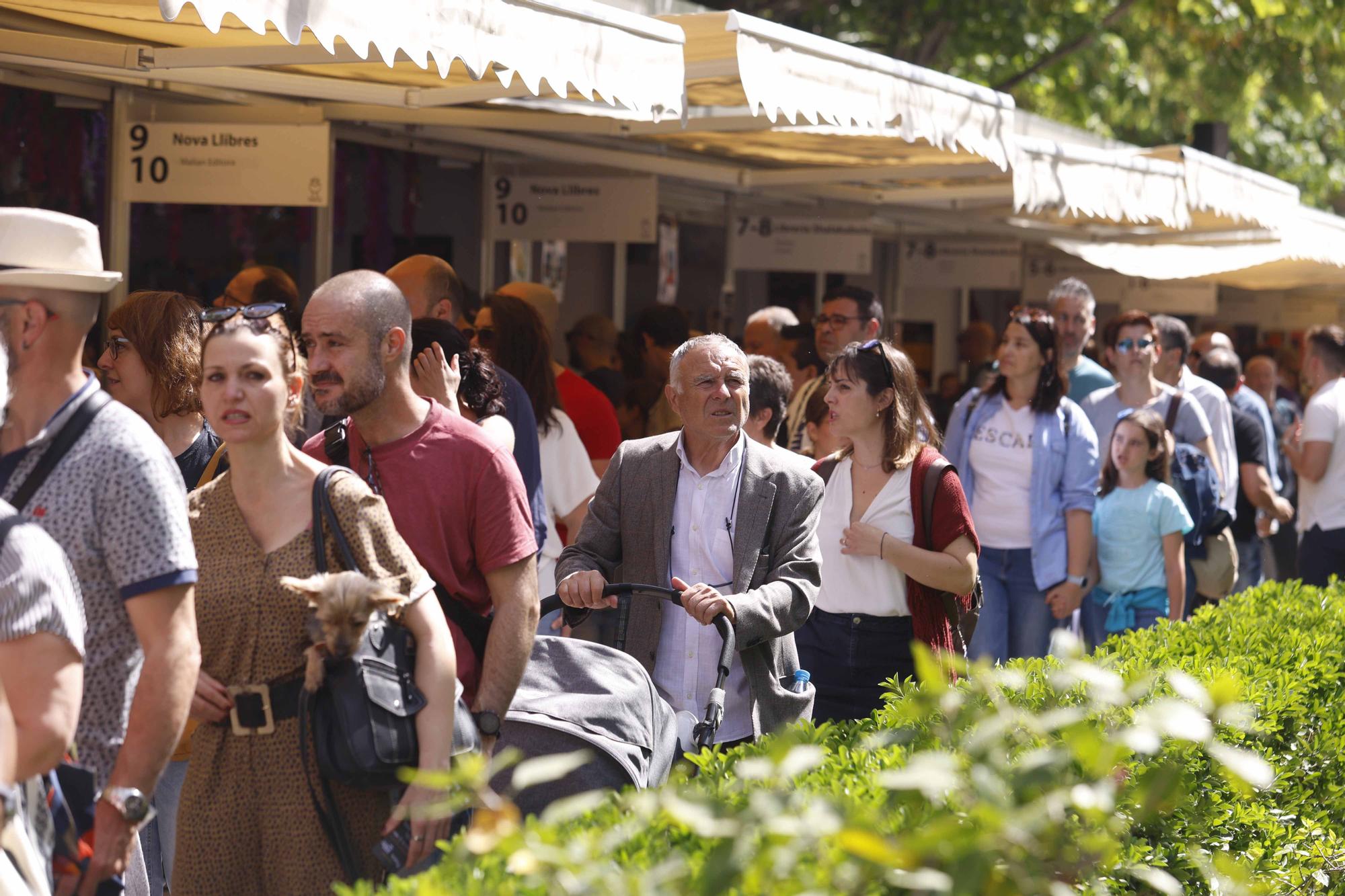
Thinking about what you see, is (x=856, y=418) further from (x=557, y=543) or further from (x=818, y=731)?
(x=818, y=731)

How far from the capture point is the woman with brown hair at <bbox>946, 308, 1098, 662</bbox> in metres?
7.00

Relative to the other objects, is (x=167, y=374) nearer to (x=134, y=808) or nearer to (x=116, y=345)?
(x=116, y=345)

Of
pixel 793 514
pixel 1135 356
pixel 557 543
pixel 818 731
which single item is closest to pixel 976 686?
pixel 818 731

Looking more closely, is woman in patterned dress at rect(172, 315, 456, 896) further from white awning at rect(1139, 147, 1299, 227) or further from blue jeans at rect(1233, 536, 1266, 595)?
blue jeans at rect(1233, 536, 1266, 595)

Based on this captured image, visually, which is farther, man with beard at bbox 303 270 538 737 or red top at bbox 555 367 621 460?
red top at bbox 555 367 621 460

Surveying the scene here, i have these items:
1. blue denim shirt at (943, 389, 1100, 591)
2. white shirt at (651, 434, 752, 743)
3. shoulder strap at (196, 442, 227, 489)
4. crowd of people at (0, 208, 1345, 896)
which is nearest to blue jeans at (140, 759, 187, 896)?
crowd of people at (0, 208, 1345, 896)

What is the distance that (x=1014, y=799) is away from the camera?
2.46m

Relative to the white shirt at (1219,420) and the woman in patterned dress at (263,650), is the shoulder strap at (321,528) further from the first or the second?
the white shirt at (1219,420)

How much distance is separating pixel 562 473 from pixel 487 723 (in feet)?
8.18

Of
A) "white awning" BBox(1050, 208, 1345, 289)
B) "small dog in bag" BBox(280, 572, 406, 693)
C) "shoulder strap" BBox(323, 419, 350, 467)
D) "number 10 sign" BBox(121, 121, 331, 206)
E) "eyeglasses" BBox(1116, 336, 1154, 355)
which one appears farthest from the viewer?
"white awning" BBox(1050, 208, 1345, 289)

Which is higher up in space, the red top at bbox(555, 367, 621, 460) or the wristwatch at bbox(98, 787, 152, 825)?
the red top at bbox(555, 367, 621, 460)

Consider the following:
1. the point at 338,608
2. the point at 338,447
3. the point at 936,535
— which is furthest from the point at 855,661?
the point at 338,608

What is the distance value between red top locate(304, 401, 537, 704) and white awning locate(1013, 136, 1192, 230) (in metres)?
4.30

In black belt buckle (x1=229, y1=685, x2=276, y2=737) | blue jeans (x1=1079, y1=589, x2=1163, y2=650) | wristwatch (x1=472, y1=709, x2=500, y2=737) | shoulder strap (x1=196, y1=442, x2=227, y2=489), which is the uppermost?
shoulder strap (x1=196, y1=442, x2=227, y2=489)
